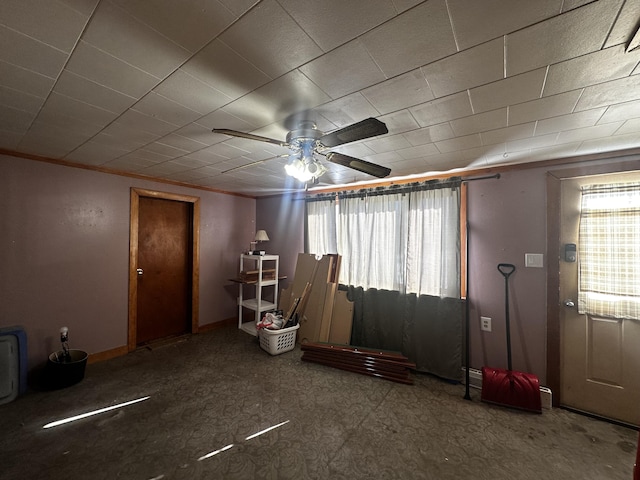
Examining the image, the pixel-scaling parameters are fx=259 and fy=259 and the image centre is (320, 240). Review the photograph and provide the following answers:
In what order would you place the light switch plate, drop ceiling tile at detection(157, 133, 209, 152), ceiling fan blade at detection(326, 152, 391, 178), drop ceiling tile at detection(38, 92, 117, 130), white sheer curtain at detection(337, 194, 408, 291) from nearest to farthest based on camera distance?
drop ceiling tile at detection(38, 92, 117, 130)
ceiling fan blade at detection(326, 152, 391, 178)
drop ceiling tile at detection(157, 133, 209, 152)
the light switch plate
white sheer curtain at detection(337, 194, 408, 291)

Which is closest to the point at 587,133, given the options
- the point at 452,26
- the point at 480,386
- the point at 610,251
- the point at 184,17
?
the point at 610,251

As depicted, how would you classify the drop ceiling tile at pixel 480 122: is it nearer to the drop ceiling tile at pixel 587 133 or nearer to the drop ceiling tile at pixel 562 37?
the drop ceiling tile at pixel 562 37

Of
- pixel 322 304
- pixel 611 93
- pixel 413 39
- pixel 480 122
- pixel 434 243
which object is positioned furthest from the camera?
pixel 322 304

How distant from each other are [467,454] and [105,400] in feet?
9.87

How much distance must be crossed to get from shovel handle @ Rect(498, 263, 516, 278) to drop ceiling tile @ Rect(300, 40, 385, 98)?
2318 mm

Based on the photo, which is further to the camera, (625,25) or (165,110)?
(165,110)

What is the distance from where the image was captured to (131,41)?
3.57 feet

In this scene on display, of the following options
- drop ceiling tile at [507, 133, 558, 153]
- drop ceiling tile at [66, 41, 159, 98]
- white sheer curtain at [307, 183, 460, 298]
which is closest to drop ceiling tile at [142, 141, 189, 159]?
drop ceiling tile at [66, 41, 159, 98]

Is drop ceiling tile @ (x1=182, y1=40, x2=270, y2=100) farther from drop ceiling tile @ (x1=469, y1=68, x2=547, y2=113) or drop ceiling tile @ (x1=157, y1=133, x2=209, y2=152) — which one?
drop ceiling tile @ (x1=469, y1=68, x2=547, y2=113)

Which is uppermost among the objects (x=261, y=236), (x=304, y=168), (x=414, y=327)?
(x=304, y=168)

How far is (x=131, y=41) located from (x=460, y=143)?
219 centimetres

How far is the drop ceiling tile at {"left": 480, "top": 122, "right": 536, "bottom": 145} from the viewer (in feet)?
5.89

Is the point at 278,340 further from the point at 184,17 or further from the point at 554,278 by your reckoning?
the point at 184,17

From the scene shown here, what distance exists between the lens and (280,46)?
1088mm
